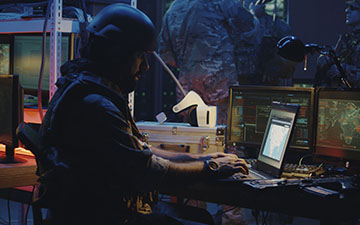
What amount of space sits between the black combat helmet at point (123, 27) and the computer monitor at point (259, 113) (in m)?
1.09

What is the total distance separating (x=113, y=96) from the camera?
1.44m

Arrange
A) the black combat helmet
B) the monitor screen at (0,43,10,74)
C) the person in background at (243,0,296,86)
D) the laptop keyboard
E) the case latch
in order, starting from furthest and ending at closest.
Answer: the person in background at (243,0,296,86) < the monitor screen at (0,43,10,74) < the case latch < the laptop keyboard < the black combat helmet

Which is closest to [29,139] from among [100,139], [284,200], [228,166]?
[100,139]

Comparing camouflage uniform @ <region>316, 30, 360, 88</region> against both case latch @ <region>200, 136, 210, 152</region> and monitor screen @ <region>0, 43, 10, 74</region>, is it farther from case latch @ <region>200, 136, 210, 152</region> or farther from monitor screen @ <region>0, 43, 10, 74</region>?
monitor screen @ <region>0, 43, 10, 74</region>

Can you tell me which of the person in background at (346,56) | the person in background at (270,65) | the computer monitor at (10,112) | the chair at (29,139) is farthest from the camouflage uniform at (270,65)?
the chair at (29,139)

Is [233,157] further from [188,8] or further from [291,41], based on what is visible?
[188,8]

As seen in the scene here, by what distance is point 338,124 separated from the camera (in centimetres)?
217

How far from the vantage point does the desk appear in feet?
5.58

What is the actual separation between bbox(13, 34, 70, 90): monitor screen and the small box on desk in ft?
2.49

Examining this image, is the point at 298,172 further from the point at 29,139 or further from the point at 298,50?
the point at 29,139

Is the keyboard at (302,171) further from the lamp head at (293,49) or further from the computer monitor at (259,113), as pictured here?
the lamp head at (293,49)

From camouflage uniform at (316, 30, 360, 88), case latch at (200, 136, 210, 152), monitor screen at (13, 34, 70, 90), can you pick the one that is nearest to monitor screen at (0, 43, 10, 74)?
monitor screen at (13, 34, 70, 90)

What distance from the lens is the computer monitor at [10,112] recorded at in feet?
7.50

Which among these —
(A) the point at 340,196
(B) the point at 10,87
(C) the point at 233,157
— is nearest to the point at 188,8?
(B) the point at 10,87
